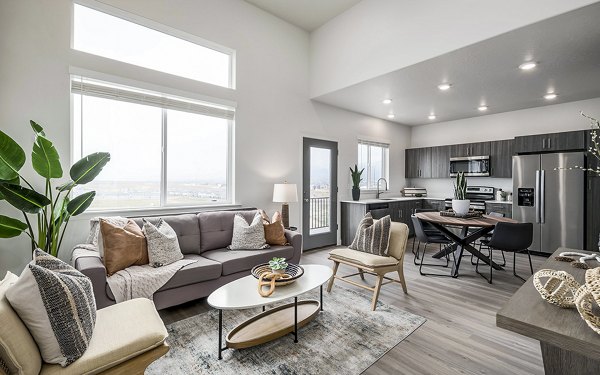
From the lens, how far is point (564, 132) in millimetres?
4887

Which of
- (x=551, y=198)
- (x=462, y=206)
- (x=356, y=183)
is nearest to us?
(x=462, y=206)

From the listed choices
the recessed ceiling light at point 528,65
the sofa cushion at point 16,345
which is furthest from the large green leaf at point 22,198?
the recessed ceiling light at point 528,65

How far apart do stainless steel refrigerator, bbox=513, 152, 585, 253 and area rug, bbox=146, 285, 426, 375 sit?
3892 mm

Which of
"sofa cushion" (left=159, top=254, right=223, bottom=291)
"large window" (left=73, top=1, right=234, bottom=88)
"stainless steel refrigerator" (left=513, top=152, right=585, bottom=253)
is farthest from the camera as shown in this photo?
"stainless steel refrigerator" (left=513, top=152, right=585, bottom=253)

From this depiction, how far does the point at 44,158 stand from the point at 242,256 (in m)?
1.98

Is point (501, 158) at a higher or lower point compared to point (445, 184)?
higher

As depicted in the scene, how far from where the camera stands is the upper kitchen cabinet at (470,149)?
6.08 metres

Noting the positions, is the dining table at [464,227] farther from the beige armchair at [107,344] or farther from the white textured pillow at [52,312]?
the white textured pillow at [52,312]

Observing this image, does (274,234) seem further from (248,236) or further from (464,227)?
(464,227)

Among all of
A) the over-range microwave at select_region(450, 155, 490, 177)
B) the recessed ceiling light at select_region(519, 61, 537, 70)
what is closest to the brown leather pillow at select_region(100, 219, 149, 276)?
the recessed ceiling light at select_region(519, 61, 537, 70)

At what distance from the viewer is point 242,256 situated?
125 inches

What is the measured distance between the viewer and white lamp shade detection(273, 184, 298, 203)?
4.33 metres

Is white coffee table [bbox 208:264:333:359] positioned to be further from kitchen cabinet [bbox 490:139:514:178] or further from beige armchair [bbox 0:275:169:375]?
kitchen cabinet [bbox 490:139:514:178]

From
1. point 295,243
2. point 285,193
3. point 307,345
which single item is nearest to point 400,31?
point 285,193
